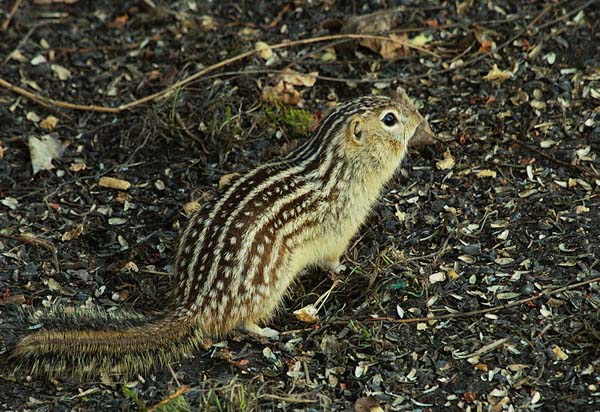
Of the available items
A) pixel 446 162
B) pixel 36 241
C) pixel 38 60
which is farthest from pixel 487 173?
pixel 38 60

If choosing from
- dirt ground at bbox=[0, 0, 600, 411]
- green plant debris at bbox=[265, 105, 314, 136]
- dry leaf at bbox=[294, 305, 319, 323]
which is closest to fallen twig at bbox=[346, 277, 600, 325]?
dirt ground at bbox=[0, 0, 600, 411]

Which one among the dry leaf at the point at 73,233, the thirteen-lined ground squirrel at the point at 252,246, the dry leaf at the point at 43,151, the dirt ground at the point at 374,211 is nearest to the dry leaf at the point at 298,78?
the dirt ground at the point at 374,211

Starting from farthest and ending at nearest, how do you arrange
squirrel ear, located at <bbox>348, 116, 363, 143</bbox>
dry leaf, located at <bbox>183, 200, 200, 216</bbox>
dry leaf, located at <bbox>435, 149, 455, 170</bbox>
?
1. dry leaf, located at <bbox>435, 149, 455, 170</bbox>
2. dry leaf, located at <bbox>183, 200, 200, 216</bbox>
3. squirrel ear, located at <bbox>348, 116, 363, 143</bbox>

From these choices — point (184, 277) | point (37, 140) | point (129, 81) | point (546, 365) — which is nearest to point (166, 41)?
point (129, 81)

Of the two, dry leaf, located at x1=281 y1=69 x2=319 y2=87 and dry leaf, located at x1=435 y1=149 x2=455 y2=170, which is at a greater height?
dry leaf, located at x1=281 y1=69 x2=319 y2=87

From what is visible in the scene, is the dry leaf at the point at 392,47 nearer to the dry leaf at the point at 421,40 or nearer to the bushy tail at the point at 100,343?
the dry leaf at the point at 421,40

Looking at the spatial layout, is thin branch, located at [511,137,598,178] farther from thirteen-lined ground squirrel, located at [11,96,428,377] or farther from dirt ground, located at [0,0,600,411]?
thirteen-lined ground squirrel, located at [11,96,428,377]
